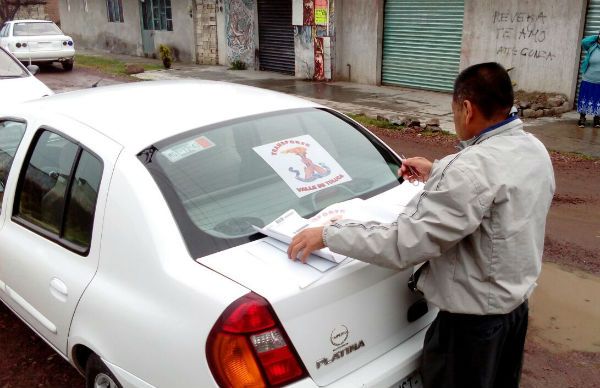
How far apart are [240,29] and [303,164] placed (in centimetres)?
1709

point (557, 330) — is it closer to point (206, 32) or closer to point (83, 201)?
point (83, 201)

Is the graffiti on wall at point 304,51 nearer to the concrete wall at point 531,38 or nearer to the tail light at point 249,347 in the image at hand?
the concrete wall at point 531,38

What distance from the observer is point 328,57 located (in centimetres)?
1588

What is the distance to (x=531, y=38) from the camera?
1183cm

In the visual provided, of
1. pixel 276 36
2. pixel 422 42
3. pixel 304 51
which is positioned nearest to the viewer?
pixel 422 42

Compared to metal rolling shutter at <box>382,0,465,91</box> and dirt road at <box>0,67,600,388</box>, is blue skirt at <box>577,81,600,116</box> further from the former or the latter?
dirt road at <box>0,67,600,388</box>

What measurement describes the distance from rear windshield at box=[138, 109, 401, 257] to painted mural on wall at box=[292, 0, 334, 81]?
13.0m

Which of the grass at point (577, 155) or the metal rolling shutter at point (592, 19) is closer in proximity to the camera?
the grass at point (577, 155)

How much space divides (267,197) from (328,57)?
13745 millimetres

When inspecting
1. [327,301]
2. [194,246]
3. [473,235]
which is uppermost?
[473,235]

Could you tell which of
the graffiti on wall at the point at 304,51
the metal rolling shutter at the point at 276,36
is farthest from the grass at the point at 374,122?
the metal rolling shutter at the point at 276,36

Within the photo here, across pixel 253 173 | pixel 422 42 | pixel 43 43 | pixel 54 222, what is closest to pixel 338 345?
pixel 253 173

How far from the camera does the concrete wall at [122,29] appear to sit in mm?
21547

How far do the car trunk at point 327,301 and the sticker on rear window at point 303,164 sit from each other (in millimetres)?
447
